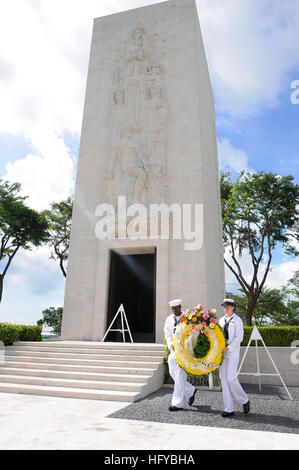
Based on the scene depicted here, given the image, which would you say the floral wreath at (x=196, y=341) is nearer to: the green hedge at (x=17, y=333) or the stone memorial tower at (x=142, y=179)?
the stone memorial tower at (x=142, y=179)

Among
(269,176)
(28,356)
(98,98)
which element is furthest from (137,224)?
(269,176)

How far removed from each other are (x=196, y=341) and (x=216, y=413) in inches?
46.7

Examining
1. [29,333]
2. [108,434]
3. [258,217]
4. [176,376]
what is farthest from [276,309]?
[108,434]

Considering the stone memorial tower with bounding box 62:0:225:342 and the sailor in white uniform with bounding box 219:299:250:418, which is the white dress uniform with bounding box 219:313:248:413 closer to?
the sailor in white uniform with bounding box 219:299:250:418

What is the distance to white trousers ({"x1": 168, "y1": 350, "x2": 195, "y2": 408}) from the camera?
5.68m

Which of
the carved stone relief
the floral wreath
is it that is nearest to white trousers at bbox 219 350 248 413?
the floral wreath

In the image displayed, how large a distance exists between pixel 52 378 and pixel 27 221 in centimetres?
1818

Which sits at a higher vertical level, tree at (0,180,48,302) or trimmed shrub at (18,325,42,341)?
tree at (0,180,48,302)

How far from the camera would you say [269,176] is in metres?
20.8

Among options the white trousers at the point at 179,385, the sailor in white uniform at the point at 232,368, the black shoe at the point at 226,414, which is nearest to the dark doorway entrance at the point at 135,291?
the white trousers at the point at 179,385

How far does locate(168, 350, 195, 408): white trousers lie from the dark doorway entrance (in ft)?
23.6

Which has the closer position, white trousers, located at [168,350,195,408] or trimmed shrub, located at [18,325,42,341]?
white trousers, located at [168,350,195,408]
